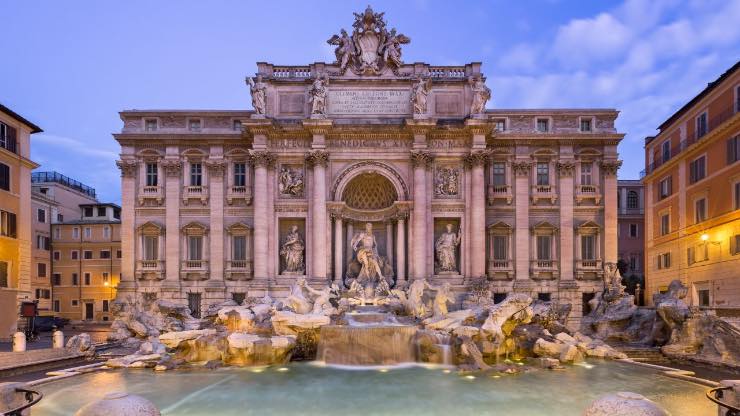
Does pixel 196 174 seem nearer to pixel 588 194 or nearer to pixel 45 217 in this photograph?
pixel 588 194

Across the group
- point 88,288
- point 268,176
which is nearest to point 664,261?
point 268,176

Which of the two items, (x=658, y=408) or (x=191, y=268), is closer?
(x=658, y=408)

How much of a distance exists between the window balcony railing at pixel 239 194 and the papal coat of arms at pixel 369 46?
9035mm

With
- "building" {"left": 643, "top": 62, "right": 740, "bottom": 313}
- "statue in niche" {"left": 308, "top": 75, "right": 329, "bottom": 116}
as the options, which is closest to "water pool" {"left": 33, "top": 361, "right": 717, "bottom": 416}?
"building" {"left": 643, "top": 62, "right": 740, "bottom": 313}

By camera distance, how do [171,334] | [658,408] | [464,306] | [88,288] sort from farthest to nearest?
1. [88,288]
2. [464,306]
3. [171,334]
4. [658,408]

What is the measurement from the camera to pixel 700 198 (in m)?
30.0

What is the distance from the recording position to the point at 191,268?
2883 centimetres

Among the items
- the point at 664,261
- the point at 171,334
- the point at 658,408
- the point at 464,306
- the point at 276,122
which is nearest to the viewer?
the point at 658,408

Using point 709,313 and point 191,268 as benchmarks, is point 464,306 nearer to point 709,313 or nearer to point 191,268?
point 709,313

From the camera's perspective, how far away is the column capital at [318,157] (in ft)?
90.3

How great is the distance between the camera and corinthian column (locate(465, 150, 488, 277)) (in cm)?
2741

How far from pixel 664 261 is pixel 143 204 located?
35.7 meters

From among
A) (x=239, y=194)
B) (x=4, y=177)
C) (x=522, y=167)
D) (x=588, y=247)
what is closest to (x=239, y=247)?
(x=239, y=194)

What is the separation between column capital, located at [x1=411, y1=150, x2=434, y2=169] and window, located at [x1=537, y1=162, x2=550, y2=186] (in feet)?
22.6
